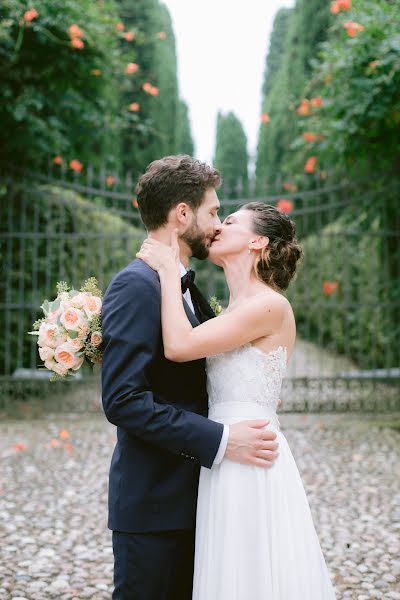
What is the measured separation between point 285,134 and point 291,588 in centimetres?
1676

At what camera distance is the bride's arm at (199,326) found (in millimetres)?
1718

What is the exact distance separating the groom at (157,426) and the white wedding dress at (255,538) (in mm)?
56

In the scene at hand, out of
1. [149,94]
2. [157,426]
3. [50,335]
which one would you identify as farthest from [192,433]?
[149,94]

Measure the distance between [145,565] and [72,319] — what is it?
0.69 meters

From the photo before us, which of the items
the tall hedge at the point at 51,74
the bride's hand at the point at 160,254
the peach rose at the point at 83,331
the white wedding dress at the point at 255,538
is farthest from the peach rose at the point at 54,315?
the tall hedge at the point at 51,74

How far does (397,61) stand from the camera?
570 centimetres

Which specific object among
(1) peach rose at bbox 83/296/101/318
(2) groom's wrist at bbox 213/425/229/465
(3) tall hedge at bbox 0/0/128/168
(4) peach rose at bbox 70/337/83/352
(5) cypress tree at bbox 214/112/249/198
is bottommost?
(2) groom's wrist at bbox 213/425/229/465

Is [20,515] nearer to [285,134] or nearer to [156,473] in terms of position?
[156,473]

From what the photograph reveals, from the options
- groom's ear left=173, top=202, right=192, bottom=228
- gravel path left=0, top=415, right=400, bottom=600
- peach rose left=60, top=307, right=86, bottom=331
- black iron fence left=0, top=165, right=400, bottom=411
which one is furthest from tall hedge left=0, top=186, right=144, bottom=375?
groom's ear left=173, top=202, right=192, bottom=228

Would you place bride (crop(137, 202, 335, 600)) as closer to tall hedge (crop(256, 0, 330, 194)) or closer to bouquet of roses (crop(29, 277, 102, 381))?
bouquet of roses (crop(29, 277, 102, 381))

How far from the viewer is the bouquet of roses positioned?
5.98 ft

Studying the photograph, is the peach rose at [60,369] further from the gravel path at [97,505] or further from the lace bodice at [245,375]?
the gravel path at [97,505]

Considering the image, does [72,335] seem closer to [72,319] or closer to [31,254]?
[72,319]

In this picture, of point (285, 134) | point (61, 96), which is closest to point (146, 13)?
point (285, 134)
